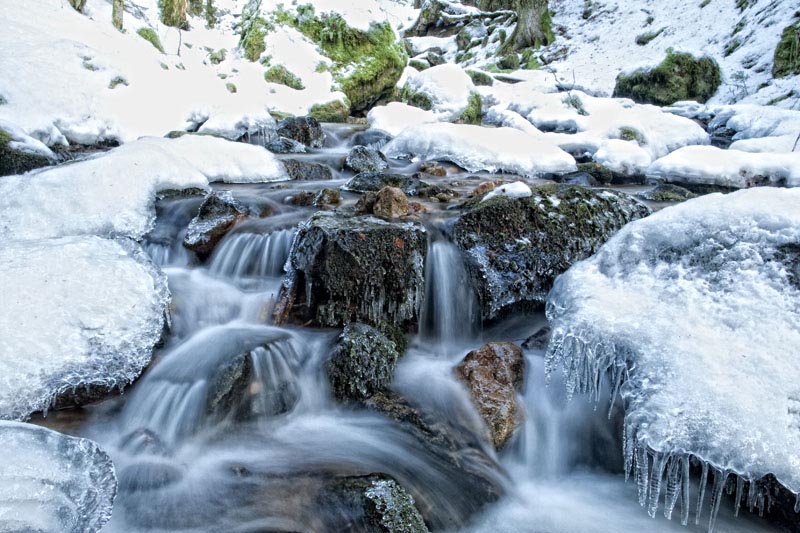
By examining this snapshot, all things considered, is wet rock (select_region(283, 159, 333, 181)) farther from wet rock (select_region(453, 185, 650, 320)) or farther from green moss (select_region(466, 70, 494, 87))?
green moss (select_region(466, 70, 494, 87))

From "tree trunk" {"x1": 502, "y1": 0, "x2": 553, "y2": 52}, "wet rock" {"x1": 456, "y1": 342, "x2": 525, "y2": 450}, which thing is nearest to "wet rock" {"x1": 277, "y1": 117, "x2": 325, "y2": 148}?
"wet rock" {"x1": 456, "y1": 342, "x2": 525, "y2": 450}

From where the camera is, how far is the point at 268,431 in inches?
112

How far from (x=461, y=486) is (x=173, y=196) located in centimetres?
445

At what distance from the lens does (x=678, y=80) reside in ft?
49.4

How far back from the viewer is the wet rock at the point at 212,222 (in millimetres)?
4535

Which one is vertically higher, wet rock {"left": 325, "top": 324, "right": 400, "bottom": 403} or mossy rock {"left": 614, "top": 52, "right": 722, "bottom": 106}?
mossy rock {"left": 614, "top": 52, "right": 722, "bottom": 106}

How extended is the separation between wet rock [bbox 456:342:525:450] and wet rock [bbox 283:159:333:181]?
455cm

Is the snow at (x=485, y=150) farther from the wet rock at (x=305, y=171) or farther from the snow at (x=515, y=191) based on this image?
the snow at (x=515, y=191)

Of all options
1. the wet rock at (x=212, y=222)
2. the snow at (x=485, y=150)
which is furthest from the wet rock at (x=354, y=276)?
the snow at (x=485, y=150)

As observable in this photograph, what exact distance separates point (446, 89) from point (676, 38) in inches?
475

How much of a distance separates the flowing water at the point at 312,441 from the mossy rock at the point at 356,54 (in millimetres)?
10802

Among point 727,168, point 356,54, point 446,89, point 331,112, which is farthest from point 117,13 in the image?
point 727,168

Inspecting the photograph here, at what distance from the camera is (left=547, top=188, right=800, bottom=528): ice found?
195cm

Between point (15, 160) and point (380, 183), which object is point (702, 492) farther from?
point (15, 160)
